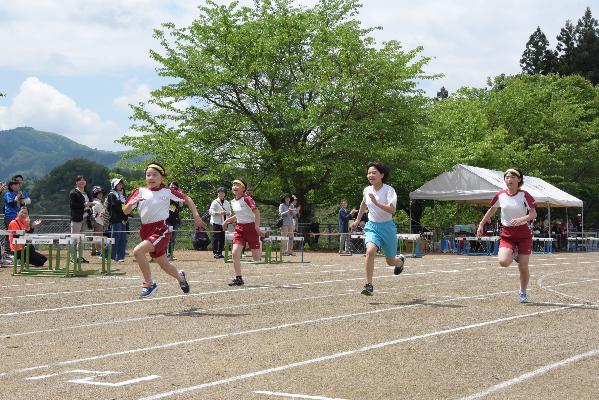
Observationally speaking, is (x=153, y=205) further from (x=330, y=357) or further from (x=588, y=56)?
(x=588, y=56)

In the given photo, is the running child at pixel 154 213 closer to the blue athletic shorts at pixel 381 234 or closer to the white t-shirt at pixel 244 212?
the blue athletic shorts at pixel 381 234

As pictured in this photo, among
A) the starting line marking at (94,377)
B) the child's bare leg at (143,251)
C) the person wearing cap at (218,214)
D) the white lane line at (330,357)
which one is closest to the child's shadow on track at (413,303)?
the white lane line at (330,357)

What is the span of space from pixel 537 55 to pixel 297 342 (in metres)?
83.0

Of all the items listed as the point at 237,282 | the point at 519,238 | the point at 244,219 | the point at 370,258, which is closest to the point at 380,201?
the point at 370,258

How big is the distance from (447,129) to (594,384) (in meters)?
43.2

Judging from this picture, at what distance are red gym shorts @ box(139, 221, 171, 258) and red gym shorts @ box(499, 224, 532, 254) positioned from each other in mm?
5123

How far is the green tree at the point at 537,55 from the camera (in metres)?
86.2

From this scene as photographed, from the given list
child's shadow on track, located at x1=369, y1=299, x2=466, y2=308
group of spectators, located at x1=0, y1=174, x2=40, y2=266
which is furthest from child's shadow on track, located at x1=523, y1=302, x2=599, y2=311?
group of spectators, located at x1=0, y1=174, x2=40, y2=266

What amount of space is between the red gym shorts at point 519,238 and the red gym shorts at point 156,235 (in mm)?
5123

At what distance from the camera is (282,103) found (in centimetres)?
3716

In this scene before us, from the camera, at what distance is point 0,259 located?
2127cm

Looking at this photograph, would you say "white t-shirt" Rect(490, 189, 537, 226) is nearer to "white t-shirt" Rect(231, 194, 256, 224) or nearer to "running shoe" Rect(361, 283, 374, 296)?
"running shoe" Rect(361, 283, 374, 296)

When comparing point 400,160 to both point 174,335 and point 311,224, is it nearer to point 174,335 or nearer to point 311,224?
point 311,224

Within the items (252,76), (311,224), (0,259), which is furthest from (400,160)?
(0,259)
